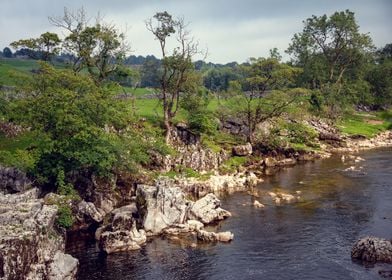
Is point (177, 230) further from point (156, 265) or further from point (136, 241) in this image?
point (156, 265)

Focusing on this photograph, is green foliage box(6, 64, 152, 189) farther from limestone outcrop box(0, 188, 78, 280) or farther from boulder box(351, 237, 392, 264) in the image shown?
boulder box(351, 237, 392, 264)

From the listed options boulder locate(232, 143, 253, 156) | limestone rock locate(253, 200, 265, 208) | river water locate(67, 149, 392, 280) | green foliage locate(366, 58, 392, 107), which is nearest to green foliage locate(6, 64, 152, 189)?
river water locate(67, 149, 392, 280)

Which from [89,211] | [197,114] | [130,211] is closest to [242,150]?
[197,114]

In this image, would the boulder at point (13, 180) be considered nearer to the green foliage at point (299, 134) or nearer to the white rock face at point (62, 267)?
the white rock face at point (62, 267)

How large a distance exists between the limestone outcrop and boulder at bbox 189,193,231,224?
17.7 meters

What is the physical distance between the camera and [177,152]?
81750 mm

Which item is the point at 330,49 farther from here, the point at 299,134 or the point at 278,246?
the point at 278,246

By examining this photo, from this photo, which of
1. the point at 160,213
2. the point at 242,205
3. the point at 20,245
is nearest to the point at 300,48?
the point at 242,205

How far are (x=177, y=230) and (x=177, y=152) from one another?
1090 inches

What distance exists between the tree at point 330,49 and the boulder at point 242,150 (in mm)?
53925

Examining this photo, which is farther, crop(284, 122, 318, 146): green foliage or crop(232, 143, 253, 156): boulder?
crop(284, 122, 318, 146): green foliage

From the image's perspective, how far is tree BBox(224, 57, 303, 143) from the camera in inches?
3735

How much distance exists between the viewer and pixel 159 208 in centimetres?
5631

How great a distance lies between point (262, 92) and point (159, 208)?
4848 centimetres
